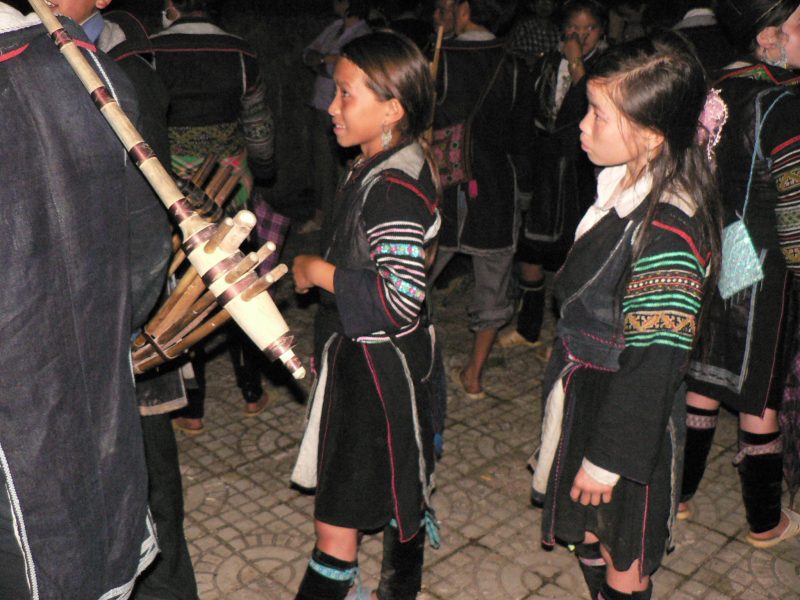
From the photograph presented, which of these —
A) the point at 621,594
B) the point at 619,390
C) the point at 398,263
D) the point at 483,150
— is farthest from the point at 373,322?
the point at 483,150

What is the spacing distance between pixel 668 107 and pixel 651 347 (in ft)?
2.19

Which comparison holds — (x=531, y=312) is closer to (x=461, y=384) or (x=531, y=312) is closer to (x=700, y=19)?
(x=461, y=384)

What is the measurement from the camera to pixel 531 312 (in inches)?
233

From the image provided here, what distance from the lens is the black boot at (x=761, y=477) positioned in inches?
143

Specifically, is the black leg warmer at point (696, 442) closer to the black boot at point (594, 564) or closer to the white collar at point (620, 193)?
the black boot at point (594, 564)

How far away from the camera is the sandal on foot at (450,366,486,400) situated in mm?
5188

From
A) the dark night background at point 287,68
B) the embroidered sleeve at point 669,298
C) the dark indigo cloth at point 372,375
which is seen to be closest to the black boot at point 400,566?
→ the dark indigo cloth at point 372,375

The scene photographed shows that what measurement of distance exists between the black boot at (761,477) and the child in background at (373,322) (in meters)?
1.58

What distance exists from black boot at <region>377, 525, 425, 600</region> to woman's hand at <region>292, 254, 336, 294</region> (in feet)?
3.10

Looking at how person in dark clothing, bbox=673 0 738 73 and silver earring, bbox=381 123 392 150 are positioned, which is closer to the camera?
silver earring, bbox=381 123 392 150

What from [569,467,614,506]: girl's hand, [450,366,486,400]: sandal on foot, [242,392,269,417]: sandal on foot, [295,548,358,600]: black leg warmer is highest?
[569,467,614,506]: girl's hand

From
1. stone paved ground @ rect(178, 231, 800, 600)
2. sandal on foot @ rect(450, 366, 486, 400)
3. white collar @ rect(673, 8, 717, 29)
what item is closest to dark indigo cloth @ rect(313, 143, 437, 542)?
stone paved ground @ rect(178, 231, 800, 600)

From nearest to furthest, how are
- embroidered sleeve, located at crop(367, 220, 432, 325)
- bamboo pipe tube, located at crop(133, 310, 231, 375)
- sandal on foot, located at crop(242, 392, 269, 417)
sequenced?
bamboo pipe tube, located at crop(133, 310, 231, 375) < embroidered sleeve, located at crop(367, 220, 432, 325) < sandal on foot, located at crop(242, 392, 269, 417)

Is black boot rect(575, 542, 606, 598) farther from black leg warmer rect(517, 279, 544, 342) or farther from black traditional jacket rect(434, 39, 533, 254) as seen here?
black leg warmer rect(517, 279, 544, 342)
